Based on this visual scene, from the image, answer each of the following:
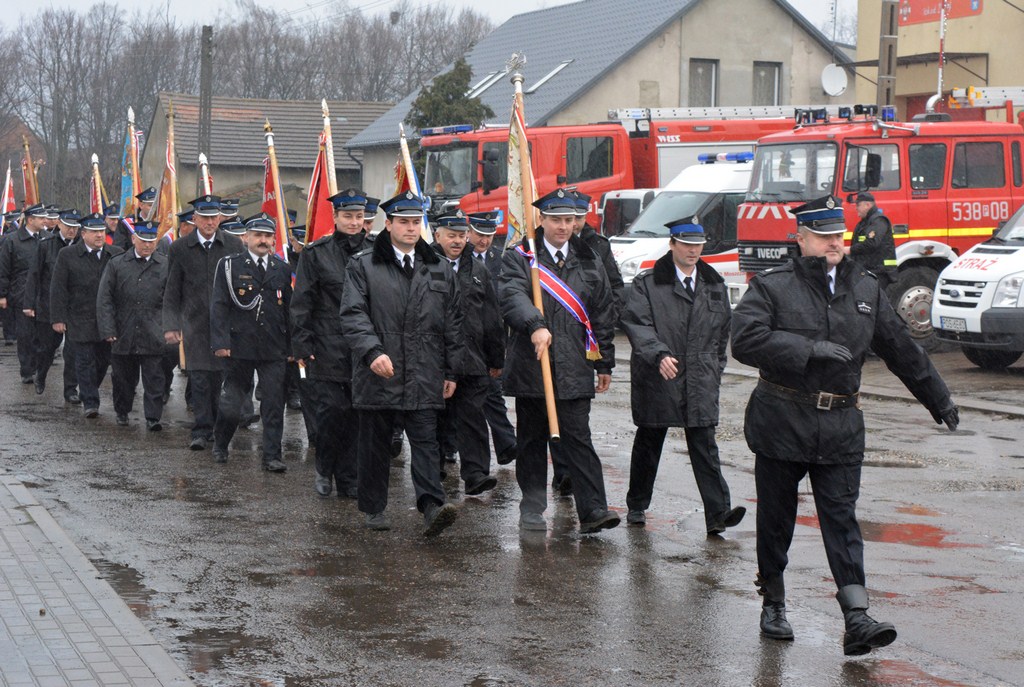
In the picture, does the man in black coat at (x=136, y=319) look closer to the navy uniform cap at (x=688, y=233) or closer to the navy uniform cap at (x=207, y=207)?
the navy uniform cap at (x=207, y=207)

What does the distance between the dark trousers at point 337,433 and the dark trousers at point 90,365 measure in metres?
4.84

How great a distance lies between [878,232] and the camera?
17.5 metres

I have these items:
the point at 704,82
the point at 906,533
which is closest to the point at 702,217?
the point at 906,533

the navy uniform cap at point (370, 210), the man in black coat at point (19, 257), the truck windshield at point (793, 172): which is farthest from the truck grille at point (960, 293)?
the man in black coat at point (19, 257)

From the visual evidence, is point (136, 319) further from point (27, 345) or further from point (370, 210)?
point (27, 345)

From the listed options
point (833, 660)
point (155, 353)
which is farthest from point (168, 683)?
point (155, 353)

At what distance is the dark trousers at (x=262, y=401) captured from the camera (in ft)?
36.2

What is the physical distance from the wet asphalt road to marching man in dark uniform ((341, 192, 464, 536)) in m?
0.51

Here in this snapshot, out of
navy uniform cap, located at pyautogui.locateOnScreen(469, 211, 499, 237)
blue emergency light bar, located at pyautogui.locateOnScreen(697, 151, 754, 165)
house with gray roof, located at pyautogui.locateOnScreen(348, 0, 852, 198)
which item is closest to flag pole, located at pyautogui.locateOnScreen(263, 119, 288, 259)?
navy uniform cap, located at pyautogui.locateOnScreen(469, 211, 499, 237)

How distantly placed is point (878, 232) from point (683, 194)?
6.35m

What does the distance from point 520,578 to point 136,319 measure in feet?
21.7

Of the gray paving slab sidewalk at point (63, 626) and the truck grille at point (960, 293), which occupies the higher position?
the truck grille at point (960, 293)

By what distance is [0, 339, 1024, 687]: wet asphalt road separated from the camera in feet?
20.3

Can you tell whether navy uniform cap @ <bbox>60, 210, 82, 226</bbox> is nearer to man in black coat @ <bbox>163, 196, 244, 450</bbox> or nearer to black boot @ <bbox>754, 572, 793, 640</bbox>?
man in black coat @ <bbox>163, 196, 244, 450</bbox>
